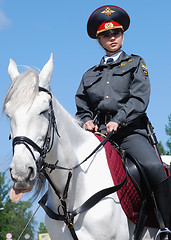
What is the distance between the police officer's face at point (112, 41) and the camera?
→ 7.11m

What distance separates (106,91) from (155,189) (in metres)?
1.69

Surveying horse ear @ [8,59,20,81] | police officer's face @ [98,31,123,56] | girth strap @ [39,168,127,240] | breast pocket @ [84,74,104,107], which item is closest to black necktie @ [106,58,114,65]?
police officer's face @ [98,31,123,56]

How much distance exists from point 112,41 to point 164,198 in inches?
107

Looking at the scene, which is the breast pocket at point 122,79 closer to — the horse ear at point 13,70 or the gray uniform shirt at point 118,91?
the gray uniform shirt at point 118,91

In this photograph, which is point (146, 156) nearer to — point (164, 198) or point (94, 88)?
point (164, 198)

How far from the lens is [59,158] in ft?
17.6

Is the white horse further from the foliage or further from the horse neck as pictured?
the foliage

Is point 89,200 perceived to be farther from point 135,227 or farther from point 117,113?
point 117,113

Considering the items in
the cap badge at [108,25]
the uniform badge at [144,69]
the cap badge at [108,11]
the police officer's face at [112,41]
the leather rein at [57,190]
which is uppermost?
the cap badge at [108,11]

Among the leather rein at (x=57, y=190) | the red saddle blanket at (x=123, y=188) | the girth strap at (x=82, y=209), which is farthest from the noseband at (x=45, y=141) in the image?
the red saddle blanket at (x=123, y=188)

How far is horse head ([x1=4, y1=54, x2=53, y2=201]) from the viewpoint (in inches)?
177

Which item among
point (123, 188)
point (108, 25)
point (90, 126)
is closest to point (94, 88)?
point (90, 126)

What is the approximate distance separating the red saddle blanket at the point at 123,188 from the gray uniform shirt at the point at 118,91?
52 cm

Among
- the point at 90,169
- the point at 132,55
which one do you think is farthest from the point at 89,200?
the point at 132,55
